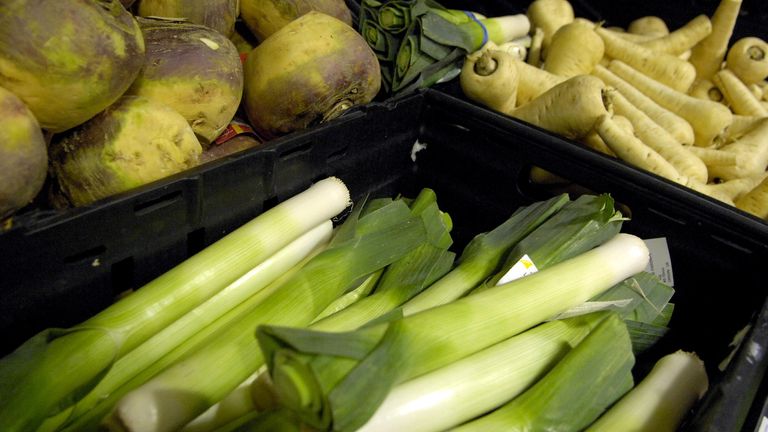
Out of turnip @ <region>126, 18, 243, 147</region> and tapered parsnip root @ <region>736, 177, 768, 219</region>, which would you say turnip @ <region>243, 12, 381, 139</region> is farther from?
tapered parsnip root @ <region>736, 177, 768, 219</region>

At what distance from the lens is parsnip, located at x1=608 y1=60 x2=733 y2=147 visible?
5.00ft

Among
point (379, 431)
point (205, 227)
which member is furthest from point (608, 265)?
point (205, 227)

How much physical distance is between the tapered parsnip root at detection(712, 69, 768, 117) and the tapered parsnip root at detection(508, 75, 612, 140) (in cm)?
77

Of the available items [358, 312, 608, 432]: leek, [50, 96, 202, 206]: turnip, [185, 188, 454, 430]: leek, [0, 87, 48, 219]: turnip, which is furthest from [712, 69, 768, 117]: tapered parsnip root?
[0, 87, 48, 219]: turnip

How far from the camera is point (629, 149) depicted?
122 cm

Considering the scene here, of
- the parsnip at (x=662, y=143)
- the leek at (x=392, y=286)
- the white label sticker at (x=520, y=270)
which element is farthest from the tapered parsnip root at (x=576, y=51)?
the white label sticker at (x=520, y=270)

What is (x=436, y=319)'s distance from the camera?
25.5 inches

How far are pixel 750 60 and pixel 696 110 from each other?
1.39ft

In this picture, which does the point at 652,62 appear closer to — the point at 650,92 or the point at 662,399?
the point at 650,92

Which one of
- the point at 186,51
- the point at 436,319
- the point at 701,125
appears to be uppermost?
the point at 186,51

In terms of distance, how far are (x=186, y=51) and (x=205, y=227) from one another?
27 cm

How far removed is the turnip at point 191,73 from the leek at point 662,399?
27.7 inches

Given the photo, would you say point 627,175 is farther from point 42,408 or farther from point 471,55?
point 42,408

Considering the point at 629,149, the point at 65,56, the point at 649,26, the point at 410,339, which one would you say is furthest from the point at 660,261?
the point at 649,26
